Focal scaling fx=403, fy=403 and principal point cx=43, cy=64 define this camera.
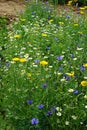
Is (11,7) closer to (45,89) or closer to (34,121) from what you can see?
(45,89)

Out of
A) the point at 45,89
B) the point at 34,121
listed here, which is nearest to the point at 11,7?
Result: the point at 45,89

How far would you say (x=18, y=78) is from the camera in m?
3.88

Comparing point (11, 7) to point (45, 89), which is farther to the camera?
point (11, 7)

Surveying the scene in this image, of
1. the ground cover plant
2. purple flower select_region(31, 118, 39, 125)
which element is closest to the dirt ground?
the ground cover plant

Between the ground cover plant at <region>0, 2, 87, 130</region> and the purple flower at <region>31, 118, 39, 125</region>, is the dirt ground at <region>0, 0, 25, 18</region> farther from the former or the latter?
the purple flower at <region>31, 118, 39, 125</region>

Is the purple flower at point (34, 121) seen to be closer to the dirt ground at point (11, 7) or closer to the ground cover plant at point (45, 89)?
the ground cover plant at point (45, 89)

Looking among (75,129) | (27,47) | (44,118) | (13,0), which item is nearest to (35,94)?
(44,118)

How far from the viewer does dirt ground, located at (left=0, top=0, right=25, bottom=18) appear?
23.4 feet

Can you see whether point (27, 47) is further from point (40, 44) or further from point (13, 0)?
point (13, 0)

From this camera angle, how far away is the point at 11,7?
766cm

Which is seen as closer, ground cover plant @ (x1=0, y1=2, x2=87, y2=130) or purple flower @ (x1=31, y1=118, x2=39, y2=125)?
purple flower @ (x1=31, y1=118, x2=39, y2=125)

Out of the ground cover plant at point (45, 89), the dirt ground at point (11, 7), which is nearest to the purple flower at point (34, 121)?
the ground cover plant at point (45, 89)

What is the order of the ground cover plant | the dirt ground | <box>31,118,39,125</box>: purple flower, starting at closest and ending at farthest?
<box>31,118,39,125</box>: purple flower
the ground cover plant
the dirt ground

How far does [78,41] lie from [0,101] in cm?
178
